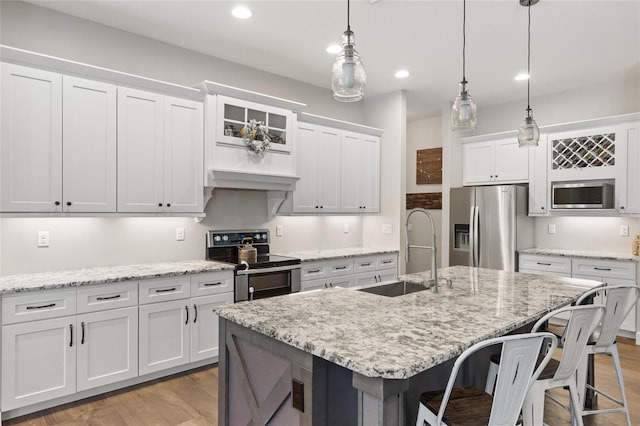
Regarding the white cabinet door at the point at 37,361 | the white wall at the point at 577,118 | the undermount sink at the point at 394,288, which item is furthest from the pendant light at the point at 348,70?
the white wall at the point at 577,118

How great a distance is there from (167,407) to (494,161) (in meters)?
4.67

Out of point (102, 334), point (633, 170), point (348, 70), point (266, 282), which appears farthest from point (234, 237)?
point (633, 170)

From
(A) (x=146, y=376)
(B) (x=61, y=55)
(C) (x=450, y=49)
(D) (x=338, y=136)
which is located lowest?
(A) (x=146, y=376)

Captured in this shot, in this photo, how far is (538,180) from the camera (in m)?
4.96

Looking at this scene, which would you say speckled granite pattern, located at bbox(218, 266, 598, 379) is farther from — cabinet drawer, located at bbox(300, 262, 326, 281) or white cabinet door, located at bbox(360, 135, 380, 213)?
white cabinet door, located at bbox(360, 135, 380, 213)

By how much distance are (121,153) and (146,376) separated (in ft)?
5.74

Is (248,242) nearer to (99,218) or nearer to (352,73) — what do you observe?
(99,218)

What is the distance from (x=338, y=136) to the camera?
480 centimetres

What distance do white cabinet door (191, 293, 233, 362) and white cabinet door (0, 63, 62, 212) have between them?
1287mm

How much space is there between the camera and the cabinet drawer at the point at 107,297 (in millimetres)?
2795

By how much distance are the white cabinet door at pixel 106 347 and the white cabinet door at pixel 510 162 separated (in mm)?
4530

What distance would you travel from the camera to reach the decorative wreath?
3812 millimetres

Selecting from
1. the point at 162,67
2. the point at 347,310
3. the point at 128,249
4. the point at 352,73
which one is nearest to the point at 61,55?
the point at 162,67

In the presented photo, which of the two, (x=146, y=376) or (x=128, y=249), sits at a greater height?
(x=128, y=249)
